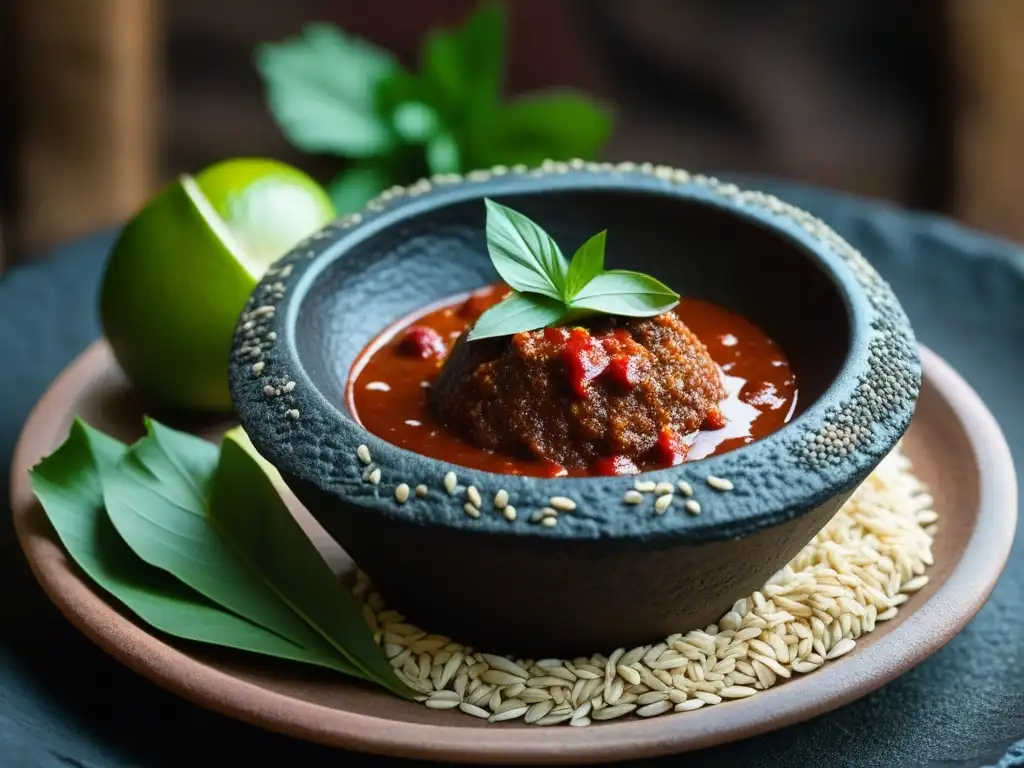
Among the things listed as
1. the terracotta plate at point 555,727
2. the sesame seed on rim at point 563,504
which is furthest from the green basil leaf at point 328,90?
the sesame seed on rim at point 563,504

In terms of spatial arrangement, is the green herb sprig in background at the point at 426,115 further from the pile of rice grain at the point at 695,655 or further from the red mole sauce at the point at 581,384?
the pile of rice grain at the point at 695,655

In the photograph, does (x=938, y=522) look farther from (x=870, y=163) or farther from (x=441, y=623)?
(x=870, y=163)

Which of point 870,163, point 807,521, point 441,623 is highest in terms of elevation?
point 807,521

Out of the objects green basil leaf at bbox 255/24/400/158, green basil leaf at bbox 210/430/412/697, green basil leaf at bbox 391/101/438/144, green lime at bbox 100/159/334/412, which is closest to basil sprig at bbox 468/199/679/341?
green basil leaf at bbox 210/430/412/697

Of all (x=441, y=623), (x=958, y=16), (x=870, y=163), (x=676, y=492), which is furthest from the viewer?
(x=870, y=163)

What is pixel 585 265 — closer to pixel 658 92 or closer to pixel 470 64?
pixel 470 64

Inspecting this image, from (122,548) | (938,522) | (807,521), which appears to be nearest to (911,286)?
(938,522)

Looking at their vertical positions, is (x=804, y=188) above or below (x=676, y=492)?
below

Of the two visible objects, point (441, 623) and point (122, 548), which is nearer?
point (441, 623)
